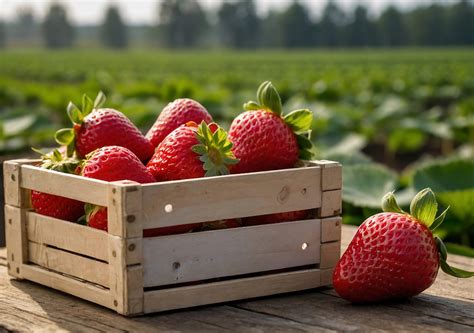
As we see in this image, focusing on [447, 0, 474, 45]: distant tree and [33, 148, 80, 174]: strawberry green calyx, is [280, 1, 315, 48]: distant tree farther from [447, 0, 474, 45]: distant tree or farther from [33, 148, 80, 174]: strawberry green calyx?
[33, 148, 80, 174]: strawberry green calyx

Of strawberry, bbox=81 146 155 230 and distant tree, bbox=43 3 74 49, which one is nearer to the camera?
strawberry, bbox=81 146 155 230

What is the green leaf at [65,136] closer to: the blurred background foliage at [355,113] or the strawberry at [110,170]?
the strawberry at [110,170]

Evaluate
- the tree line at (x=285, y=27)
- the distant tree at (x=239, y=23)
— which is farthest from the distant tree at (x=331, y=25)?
the distant tree at (x=239, y=23)

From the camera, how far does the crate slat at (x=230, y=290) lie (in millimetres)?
1579

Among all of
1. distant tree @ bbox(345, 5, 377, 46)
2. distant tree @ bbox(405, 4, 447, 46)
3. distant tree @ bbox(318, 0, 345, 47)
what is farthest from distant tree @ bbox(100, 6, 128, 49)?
distant tree @ bbox(405, 4, 447, 46)

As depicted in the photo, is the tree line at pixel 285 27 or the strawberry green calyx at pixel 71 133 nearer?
the strawberry green calyx at pixel 71 133

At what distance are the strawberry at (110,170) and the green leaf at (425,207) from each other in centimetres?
50

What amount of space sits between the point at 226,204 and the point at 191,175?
0.09 metres

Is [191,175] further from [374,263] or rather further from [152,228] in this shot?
[374,263]

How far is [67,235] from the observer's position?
5.53 feet

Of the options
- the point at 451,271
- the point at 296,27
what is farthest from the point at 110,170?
the point at 296,27

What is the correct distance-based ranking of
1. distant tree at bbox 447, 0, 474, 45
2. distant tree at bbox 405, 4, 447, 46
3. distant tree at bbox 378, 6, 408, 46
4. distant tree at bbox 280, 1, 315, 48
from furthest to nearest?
distant tree at bbox 280, 1, 315, 48 → distant tree at bbox 378, 6, 408, 46 → distant tree at bbox 405, 4, 447, 46 → distant tree at bbox 447, 0, 474, 45

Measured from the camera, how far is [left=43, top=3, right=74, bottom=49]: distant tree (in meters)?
91.9

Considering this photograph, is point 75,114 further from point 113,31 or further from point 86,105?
point 113,31
